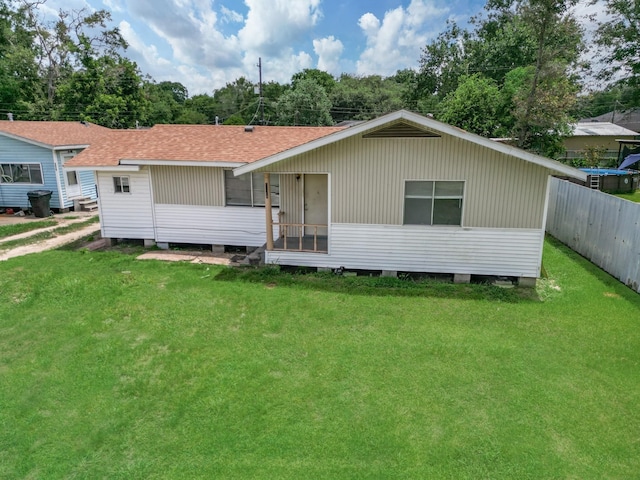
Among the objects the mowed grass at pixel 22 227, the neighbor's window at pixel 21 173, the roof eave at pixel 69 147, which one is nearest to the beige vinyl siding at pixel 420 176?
the mowed grass at pixel 22 227

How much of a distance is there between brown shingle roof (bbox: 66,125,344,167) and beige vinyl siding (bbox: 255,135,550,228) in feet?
8.61

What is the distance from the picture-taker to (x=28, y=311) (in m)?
7.74

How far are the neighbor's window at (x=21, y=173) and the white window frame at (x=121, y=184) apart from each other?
7582 millimetres

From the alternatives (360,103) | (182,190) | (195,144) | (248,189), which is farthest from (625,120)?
(182,190)

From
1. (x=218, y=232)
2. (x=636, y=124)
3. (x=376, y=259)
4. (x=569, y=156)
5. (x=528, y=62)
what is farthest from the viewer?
(x=636, y=124)

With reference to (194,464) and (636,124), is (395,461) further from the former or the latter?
(636,124)

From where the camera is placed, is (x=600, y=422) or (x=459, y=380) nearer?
(x=600, y=422)

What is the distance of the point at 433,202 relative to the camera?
30.0ft

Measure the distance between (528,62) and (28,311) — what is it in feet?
130

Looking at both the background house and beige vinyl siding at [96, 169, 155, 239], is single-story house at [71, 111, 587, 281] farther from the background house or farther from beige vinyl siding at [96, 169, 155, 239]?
the background house

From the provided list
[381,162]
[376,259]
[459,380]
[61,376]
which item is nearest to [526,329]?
[459,380]

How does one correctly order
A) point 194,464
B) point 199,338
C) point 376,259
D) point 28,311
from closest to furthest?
point 194,464
point 199,338
point 28,311
point 376,259

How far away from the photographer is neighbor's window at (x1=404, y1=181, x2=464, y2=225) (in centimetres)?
901

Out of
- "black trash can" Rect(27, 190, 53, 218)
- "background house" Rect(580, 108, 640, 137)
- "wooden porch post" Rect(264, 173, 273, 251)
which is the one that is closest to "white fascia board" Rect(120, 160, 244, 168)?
"wooden porch post" Rect(264, 173, 273, 251)
